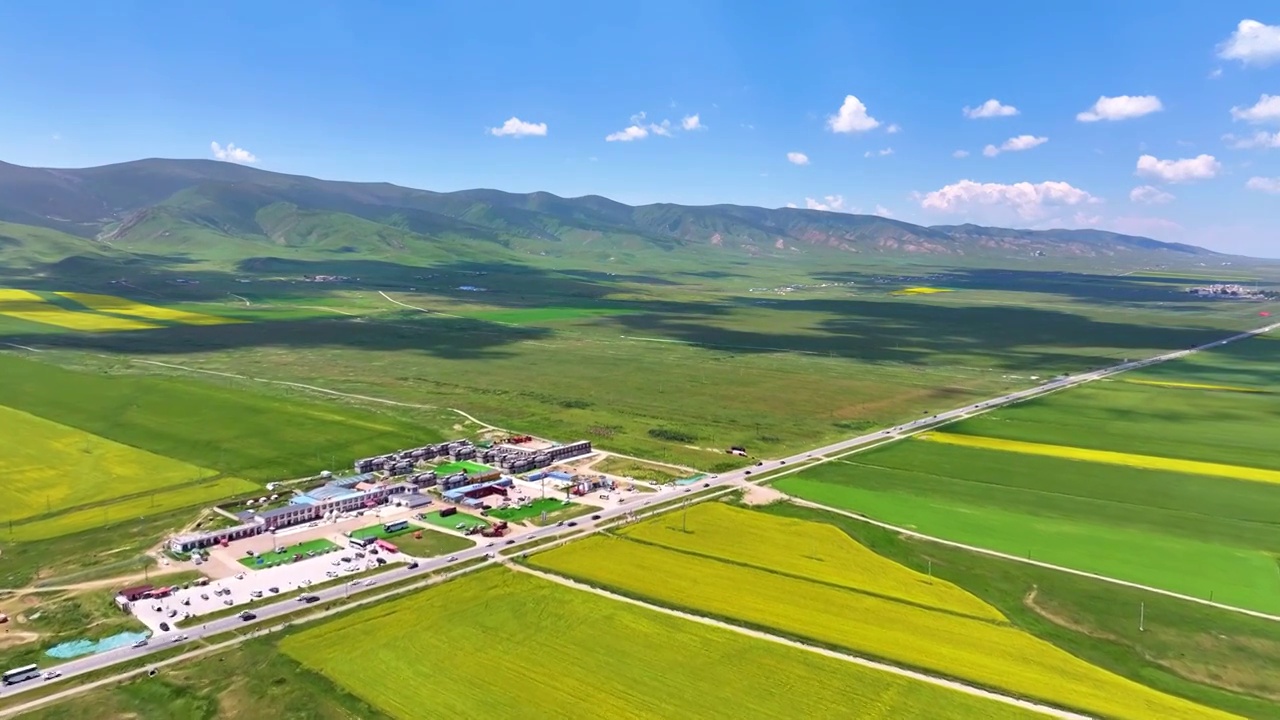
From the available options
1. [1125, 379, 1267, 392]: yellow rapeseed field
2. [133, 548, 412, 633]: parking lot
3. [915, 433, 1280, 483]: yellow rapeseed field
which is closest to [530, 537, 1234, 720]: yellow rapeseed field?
[133, 548, 412, 633]: parking lot

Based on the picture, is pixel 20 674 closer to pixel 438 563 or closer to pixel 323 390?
pixel 438 563

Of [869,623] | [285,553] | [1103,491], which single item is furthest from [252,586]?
[1103,491]

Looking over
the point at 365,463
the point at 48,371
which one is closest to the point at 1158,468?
the point at 365,463

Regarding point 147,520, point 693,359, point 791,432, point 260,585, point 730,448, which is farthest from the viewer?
point 693,359

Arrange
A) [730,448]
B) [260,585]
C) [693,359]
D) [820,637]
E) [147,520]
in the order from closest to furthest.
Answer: [820,637]
[260,585]
[147,520]
[730,448]
[693,359]

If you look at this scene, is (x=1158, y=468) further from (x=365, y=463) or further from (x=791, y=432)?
(x=365, y=463)

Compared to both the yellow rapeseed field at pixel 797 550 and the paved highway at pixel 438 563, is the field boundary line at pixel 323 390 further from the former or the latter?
the yellow rapeseed field at pixel 797 550
